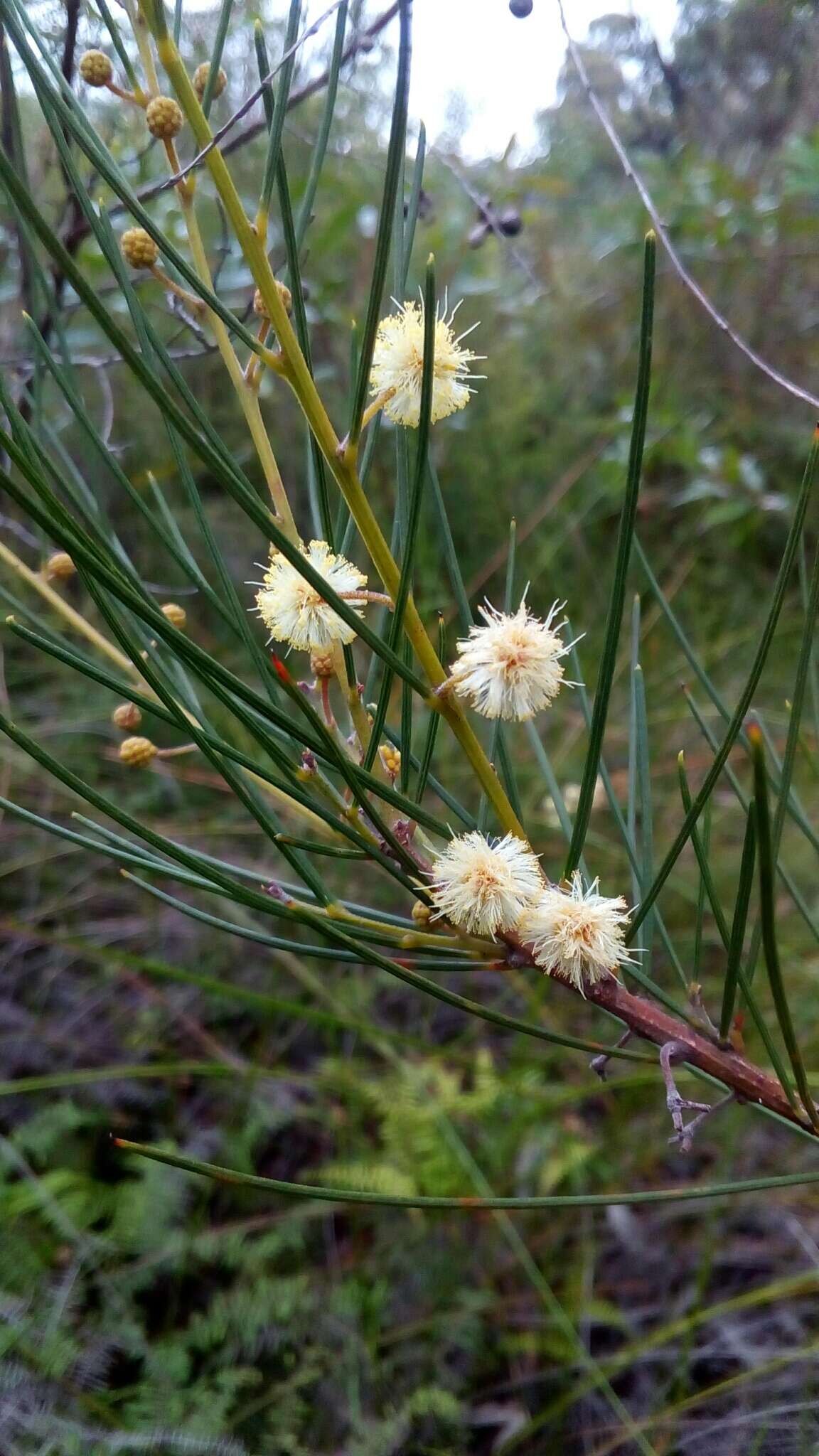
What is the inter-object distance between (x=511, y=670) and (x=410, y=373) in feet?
0.46

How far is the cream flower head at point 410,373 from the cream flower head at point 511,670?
0.32 ft

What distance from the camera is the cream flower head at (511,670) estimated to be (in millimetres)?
377

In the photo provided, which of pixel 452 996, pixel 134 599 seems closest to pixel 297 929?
pixel 452 996

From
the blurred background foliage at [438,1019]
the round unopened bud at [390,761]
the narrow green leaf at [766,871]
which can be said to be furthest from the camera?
the blurred background foliage at [438,1019]

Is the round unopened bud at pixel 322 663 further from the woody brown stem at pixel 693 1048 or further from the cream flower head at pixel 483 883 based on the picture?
the woody brown stem at pixel 693 1048

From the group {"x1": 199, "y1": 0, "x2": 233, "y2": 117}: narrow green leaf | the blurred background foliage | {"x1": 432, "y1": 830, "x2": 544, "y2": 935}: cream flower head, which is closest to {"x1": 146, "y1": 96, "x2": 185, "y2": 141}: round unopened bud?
{"x1": 199, "y1": 0, "x2": 233, "y2": 117}: narrow green leaf

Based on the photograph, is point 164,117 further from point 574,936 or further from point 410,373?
point 574,936

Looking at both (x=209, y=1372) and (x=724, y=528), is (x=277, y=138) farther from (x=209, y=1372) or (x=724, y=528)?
(x=724, y=528)

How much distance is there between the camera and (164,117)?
0.38m

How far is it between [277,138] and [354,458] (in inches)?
4.7

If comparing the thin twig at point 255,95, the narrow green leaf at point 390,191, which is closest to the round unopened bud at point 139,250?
the thin twig at point 255,95

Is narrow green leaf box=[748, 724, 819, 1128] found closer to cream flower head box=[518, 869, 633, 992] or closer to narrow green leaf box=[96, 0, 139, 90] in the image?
cream flower head box=[518, 869, 633, 992]

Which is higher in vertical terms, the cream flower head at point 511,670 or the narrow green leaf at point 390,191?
→ the narrow green leaf at point 390,191

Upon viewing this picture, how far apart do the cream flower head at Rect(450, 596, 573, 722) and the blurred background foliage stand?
189mm
